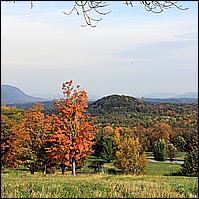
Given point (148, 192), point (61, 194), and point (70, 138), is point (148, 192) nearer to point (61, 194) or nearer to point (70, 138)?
point (61, 194)

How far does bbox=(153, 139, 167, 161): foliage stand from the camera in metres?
73.8

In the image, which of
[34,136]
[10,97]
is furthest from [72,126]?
[10,97]

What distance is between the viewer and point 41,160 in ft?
105

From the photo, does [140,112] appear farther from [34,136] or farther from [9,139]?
[9,139]

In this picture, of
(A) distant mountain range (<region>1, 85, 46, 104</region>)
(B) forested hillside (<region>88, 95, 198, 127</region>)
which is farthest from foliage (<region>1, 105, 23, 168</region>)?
(B) forested hillside (<region>88, 95, 198, 127</region>)

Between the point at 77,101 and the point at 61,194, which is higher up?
the point at 77,101

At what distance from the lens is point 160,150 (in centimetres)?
7456

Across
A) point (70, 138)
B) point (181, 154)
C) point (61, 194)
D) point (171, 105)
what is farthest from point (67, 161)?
point (171, 105)

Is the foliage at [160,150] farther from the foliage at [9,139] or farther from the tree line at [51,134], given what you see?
the foliage at [9,139]

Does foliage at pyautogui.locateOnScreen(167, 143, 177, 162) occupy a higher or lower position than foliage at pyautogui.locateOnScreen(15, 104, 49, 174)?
lower

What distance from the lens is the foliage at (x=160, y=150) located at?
73.8m

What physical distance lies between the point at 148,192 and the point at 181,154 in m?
77.9

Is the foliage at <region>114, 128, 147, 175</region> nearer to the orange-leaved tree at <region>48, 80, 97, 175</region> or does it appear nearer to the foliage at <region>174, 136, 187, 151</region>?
the orange-leaved tree at <region>48, 80, 97, 175</region>

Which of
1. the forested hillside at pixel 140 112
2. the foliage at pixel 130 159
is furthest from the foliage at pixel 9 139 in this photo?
the forested hillside at pixel 140 112
